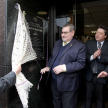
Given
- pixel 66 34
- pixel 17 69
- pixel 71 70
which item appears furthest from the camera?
pixel 66 34

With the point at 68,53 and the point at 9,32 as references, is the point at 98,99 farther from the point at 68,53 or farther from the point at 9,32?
the point at 9,32

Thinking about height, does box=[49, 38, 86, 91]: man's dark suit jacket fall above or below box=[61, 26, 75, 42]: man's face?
below

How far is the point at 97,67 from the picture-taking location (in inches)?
104

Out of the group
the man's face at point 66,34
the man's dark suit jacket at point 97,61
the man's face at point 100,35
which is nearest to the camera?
the man's face at point 66,34

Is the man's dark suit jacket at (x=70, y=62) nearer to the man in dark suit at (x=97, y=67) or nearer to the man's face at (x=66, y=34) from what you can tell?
the man's face at (x=66, y=34)

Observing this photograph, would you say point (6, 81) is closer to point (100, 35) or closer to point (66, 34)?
point (66, 34)

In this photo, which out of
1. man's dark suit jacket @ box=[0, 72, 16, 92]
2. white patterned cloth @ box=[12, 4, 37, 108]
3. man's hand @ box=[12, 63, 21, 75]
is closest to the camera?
man's dark suit jacket @ box=[0, 72, 16, 92]

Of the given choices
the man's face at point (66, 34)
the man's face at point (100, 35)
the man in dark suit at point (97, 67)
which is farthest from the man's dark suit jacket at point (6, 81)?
the man's face at point (100, 35)

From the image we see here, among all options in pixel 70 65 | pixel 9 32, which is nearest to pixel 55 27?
pixel 70 65

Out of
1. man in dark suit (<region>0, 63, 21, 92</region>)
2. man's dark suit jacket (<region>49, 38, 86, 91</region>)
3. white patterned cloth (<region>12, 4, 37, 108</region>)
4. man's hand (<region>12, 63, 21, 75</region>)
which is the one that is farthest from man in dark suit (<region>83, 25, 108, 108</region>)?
man in dark suit (<region>0, 63, 21, 92</region>)

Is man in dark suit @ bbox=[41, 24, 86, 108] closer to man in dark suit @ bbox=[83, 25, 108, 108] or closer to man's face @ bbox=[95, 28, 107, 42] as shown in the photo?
man in dark suit @ bbox=[83, 25, 108, 108]

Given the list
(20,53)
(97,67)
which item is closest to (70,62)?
(97,67)

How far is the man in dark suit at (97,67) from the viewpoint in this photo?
2631mm

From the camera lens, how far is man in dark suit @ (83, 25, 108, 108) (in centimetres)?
263
